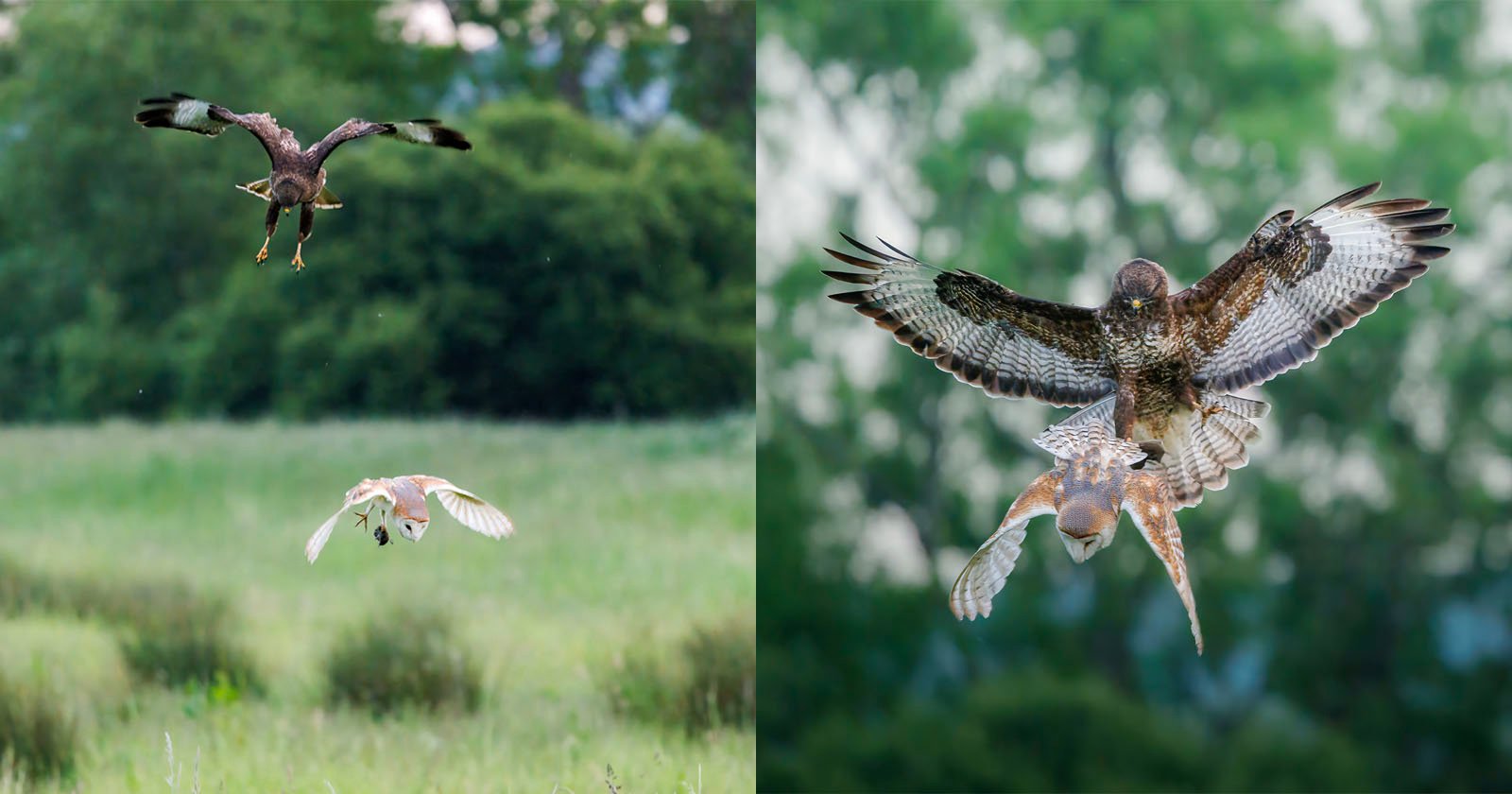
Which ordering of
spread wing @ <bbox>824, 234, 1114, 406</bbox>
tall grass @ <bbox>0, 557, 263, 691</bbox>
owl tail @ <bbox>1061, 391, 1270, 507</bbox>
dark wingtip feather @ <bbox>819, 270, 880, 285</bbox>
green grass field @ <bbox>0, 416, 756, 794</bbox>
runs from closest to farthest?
owl tail @ <bbox>1061, 391, 1270, 507</bbox>
spread wing @ <bbox>824, 234, 1114, 406</bbox>
dark wingtip feather @ <bbox>819, 270, 880, 285</bbox>
green grass field @ <bbox>0, 416, 756, 794</bbox>
tall grass @ <bbox>0, 557, 263, 691</bbox>

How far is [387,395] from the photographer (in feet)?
20.3

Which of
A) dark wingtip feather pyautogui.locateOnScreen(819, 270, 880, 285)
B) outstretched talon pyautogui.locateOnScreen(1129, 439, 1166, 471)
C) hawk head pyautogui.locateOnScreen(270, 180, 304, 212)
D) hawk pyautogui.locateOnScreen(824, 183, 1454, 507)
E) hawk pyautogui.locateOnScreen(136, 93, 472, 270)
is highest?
hawk pyautogui.locateOnScreen(136, 93, 472, 270)

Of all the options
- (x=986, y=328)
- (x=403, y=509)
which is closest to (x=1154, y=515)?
(x=986, y=328)

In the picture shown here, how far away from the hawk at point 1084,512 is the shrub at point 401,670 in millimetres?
3342

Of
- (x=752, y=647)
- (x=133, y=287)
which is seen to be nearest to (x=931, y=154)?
(x=752, y=647)

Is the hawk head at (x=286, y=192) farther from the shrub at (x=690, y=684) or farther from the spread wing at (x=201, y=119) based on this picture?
the shrub at (x=690, y=684)

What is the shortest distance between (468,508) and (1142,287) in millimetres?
1130

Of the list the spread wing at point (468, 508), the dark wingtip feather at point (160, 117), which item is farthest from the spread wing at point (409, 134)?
the spread wing at point (468, 508)

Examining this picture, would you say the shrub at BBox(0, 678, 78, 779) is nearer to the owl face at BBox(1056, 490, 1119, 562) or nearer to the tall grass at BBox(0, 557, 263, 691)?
the tall grass at BBox(0, 557, 263, 691)

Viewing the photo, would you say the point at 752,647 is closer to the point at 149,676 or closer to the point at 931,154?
the point at 149,676

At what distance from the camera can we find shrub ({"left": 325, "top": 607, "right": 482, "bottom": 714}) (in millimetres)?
4707

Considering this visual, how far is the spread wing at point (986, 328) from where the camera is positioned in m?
2.20

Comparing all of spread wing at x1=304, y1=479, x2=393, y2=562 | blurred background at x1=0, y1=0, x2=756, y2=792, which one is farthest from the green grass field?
spread wing at x1=304, y1=479, x2=393, y2=562

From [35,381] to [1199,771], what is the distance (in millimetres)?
6729
